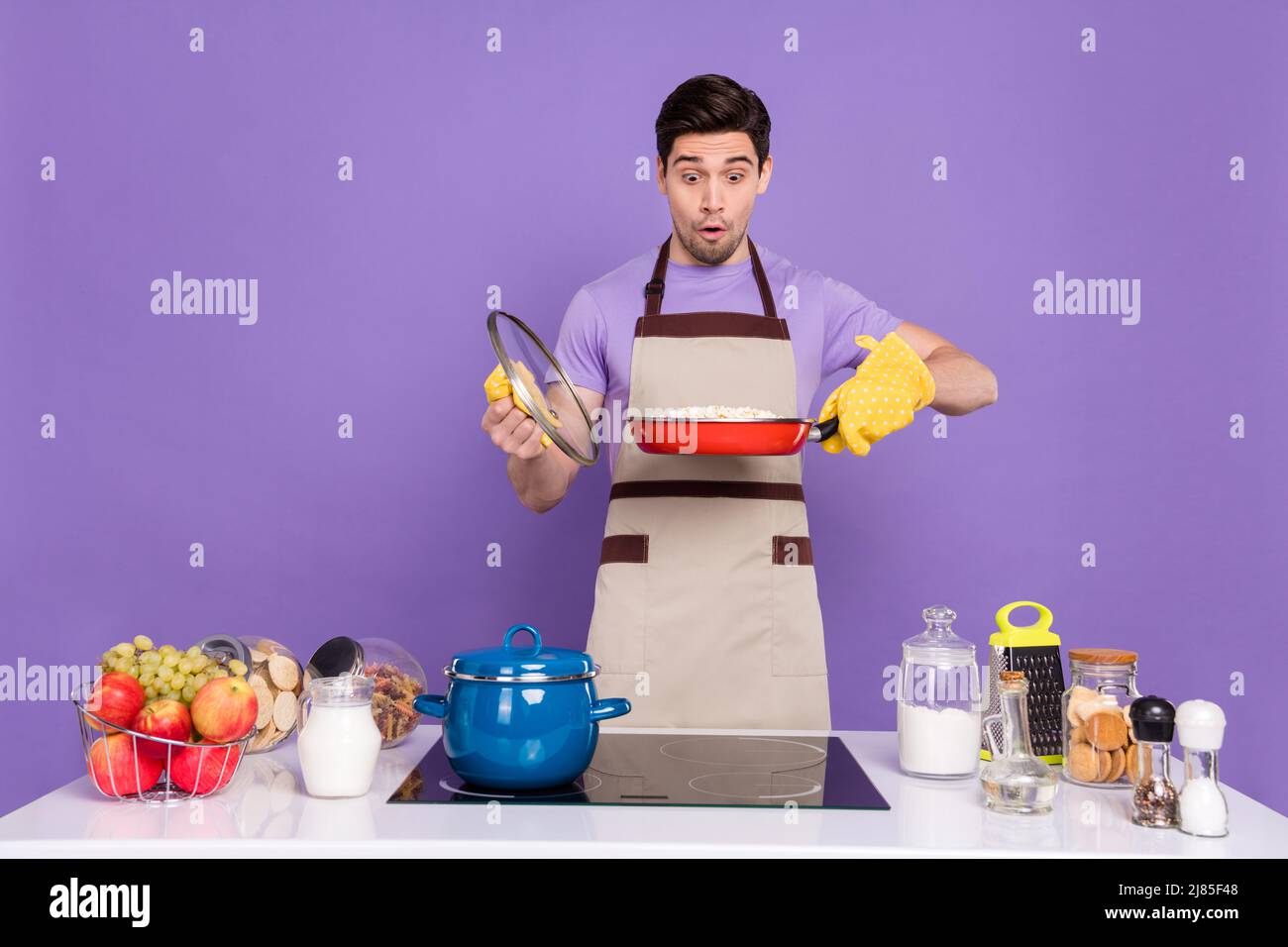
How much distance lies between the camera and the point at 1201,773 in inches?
46.0

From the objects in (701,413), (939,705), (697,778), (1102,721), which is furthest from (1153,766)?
(701,413)

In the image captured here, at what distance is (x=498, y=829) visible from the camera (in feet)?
3.71

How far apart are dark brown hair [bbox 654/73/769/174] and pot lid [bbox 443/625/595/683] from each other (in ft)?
4.07

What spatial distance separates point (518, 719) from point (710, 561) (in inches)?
39.5

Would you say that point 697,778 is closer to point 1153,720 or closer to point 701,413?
point 1153,720

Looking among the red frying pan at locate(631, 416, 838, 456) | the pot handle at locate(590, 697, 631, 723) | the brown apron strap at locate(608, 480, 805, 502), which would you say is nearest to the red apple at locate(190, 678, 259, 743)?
the pot handle at locate(590, 697, 631, 723)

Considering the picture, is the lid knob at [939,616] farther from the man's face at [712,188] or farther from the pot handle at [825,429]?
the man's face at [712,188]

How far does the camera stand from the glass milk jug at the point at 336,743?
1.27 metres

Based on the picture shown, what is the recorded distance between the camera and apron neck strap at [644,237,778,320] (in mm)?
2307

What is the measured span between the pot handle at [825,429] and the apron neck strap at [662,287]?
1.71ft
